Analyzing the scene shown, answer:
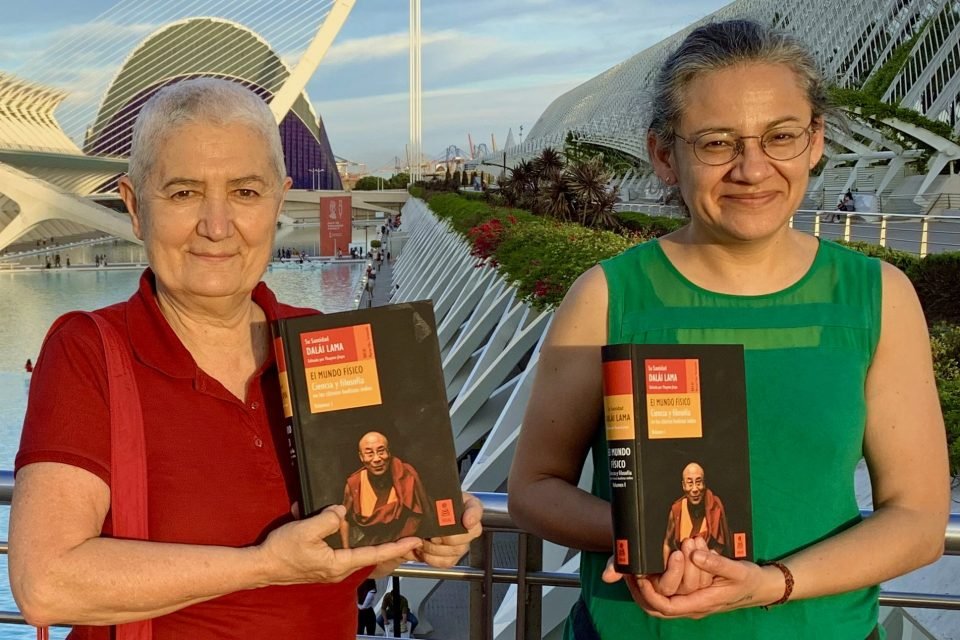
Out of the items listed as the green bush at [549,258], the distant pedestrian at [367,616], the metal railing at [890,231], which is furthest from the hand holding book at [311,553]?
the metal railing at [890,231]

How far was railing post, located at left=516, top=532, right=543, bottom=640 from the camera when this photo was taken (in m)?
1.99

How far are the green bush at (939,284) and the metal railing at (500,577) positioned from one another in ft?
22.2

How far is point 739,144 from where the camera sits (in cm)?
137

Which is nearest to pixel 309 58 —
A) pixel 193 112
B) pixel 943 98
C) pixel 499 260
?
pixel 943 98

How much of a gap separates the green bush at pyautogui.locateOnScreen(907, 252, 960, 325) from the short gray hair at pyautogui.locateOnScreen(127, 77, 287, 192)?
782 cm

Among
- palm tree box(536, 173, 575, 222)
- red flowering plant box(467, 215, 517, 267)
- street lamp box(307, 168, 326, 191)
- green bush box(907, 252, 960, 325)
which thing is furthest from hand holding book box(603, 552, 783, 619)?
street lamp box(307, 168, 326, 191)

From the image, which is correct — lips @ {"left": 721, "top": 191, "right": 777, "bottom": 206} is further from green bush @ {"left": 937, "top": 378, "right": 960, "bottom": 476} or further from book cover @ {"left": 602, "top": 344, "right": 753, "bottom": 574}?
green bush @ {"left": 937, "top": 378, "right": 960, "bottom": 476}

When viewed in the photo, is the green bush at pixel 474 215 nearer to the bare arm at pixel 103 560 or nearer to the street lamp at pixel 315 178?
the bare arm at pixel 103 560

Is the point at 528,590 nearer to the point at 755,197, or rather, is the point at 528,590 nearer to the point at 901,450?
the point at 901,450

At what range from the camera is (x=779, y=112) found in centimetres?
136

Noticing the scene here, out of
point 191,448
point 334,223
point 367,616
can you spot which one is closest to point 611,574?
point 191,448

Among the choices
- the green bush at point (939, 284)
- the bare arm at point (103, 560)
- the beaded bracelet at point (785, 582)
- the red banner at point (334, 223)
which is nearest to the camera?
the bare arm at point (103, 560)

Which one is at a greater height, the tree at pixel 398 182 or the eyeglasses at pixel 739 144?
the tree at pixel 398 182

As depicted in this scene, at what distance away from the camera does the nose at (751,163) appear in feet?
4.41
